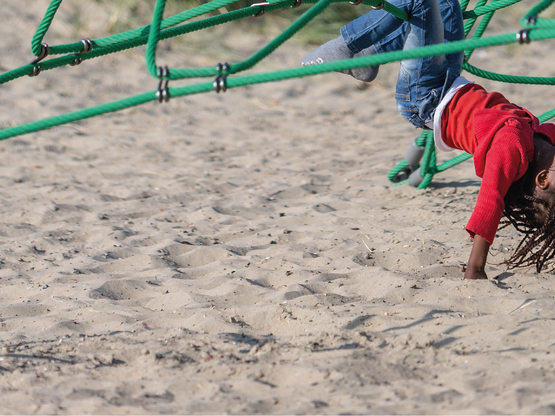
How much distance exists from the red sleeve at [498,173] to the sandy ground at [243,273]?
24 cm

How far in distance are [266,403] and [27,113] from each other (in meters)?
3.99

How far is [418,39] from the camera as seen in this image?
2.60 m

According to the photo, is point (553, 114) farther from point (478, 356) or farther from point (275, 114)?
point (275, 114)

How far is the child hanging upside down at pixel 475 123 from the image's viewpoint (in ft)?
7.68

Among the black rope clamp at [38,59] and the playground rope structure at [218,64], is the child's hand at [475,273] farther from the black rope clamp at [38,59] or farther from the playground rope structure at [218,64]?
the black rope clamp at [38,59]

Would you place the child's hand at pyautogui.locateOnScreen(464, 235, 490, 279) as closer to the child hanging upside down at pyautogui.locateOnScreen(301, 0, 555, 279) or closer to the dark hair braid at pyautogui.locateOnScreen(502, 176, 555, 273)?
the child hanging upside down at pyautogui.locateOnScreen(301, 0, 555, 279)

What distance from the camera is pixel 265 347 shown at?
195 centimetres

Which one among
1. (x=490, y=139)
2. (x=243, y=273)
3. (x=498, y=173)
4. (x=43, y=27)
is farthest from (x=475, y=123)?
(x=43, y=27)

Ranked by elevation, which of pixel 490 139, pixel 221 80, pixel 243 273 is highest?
pixel 221 80

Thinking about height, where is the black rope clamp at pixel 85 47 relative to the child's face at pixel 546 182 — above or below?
above

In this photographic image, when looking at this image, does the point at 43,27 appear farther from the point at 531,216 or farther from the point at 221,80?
the point at 531,216

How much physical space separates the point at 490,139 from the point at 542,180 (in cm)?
26

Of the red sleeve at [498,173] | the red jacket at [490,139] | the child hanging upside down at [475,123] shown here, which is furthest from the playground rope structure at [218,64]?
the red sleeve at [498,173]

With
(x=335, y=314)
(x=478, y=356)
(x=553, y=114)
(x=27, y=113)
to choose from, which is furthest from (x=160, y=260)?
(x=27, y=113)
